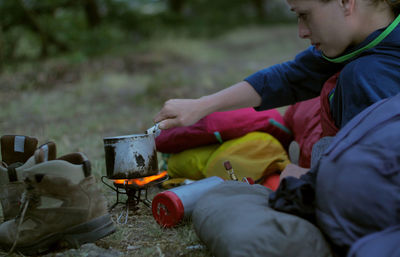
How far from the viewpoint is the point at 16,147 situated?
6.87ft

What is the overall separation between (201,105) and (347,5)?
877mm

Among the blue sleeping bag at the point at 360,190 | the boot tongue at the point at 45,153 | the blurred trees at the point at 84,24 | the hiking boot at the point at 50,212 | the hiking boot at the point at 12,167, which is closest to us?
the blue sleeping bag at the point at 360,190

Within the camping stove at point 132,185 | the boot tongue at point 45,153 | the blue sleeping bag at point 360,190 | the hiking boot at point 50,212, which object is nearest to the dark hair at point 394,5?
the blue sleeping bag at point 360,190

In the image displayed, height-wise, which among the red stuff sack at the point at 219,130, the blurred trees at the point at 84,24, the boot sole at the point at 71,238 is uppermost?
the blurred trees at the point at 84,24

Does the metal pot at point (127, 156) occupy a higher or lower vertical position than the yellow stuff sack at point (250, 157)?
higher

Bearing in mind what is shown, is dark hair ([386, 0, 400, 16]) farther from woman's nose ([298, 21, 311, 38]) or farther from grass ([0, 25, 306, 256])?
grass ([0, 25, 306, 256])

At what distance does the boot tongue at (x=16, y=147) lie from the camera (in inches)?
82.0

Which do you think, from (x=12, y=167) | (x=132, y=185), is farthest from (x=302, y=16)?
(x=12, y=167)

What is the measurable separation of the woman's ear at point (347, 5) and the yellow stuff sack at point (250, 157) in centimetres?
119

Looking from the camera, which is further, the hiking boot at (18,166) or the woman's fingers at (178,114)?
the woman's fingers at (178,114)

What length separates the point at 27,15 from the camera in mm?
9695

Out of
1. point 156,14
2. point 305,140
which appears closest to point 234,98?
point 305,140

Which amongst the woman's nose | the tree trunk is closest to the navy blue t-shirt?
the woman's nose

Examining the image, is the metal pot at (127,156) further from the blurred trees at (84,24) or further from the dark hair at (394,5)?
the blurred trees at (84,24)
